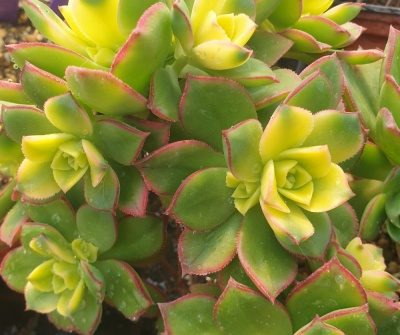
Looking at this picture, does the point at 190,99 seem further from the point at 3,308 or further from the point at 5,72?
the point at 5,72

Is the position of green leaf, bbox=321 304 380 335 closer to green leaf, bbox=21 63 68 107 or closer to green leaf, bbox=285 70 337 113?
green leaf, bbox=285 70 337 113

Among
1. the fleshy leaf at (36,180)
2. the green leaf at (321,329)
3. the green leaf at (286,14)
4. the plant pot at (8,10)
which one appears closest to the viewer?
the green leaf at (321,329)

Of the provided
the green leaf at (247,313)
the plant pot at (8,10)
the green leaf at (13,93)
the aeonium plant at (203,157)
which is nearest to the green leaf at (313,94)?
the aeonium plant at (203,157)

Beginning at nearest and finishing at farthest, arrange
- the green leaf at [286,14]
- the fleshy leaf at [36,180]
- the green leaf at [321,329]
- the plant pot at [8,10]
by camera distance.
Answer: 1. the green leaf at [321,329]
2. the fleshy leaf at [36,180]
3. the green leaf at [286,14]
4. the plant pot at [8,10]

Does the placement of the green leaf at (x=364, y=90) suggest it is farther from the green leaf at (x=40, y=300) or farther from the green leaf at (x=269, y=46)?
the green leaf at (x=40, y=300)

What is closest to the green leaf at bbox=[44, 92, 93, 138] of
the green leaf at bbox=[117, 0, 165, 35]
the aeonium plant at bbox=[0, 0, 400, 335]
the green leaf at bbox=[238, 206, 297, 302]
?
the aeonium plant at bbox=[0, 0, 400, 335]
